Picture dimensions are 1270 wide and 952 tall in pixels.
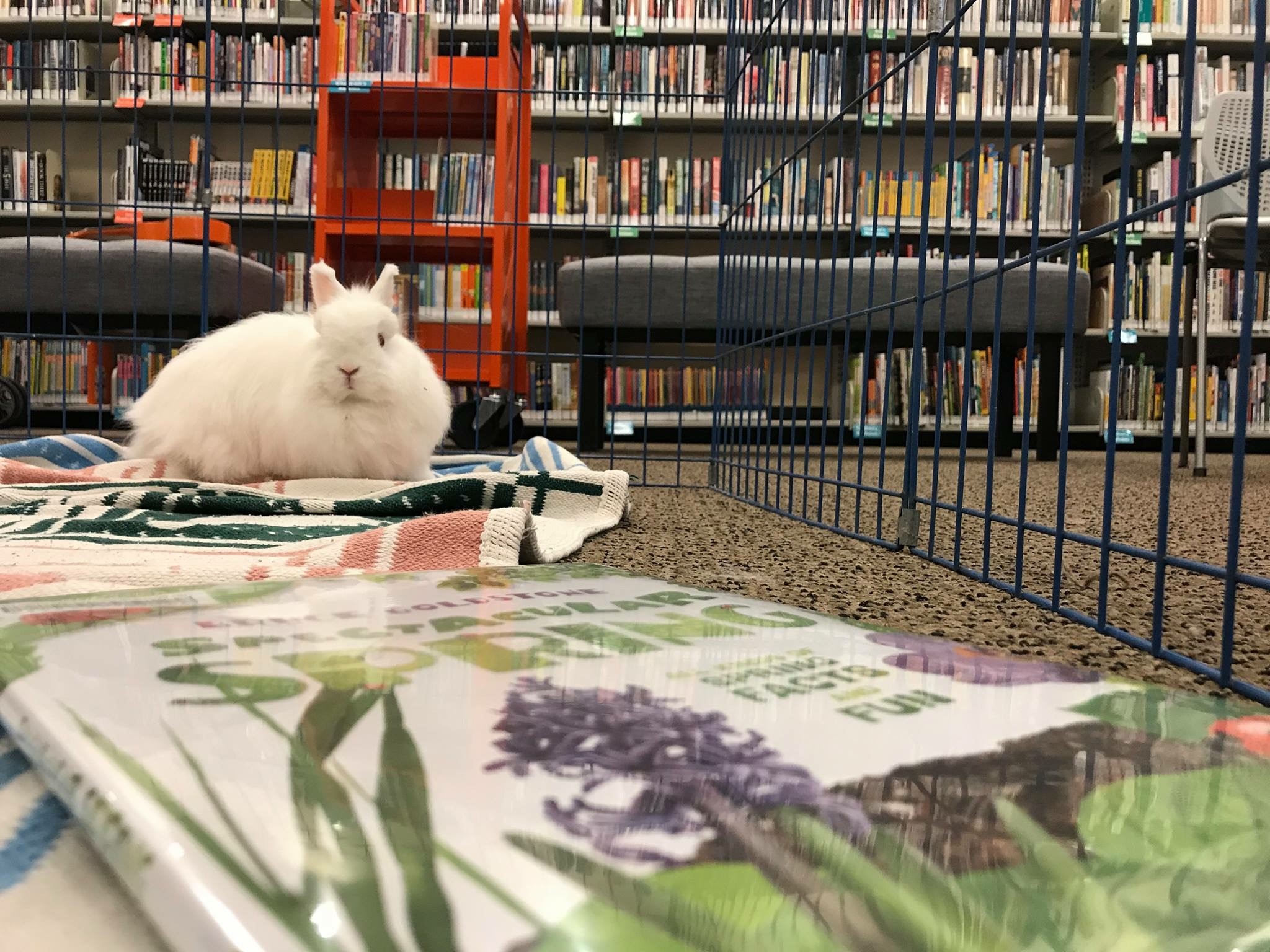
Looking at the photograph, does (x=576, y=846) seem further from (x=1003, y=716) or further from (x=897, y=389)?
(x=897, y=389)

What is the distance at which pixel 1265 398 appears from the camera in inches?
162

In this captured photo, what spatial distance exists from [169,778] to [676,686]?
241 millimetres

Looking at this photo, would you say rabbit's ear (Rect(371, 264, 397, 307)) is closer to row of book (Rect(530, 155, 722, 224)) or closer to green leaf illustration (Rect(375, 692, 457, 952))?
green leaf illustration (Rect(375, 692, 457, 952))

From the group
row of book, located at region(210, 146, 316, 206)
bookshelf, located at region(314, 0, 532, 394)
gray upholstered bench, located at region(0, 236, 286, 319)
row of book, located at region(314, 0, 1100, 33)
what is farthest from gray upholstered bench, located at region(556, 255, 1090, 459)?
row of book, located at region(210, 146, 316, 206)

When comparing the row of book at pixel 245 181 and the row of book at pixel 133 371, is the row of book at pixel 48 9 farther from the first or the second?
the row of book at pixel 133 371

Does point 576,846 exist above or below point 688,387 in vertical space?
below

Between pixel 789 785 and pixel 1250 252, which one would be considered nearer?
pixel 789 785

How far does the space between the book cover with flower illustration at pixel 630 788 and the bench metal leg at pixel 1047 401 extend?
11.0ft

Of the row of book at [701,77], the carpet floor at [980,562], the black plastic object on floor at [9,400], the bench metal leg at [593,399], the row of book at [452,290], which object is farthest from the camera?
the row of book at [701,77]

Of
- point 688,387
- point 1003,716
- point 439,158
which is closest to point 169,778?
point 1003,716

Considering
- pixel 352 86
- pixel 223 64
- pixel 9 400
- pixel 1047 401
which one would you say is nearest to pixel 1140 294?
pixel 1047 401

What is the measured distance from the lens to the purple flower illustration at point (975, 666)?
0.54m

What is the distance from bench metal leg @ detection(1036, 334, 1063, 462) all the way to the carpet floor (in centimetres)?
141

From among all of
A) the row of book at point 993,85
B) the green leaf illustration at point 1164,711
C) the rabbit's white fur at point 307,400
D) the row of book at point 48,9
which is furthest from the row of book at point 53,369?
the green leaf illustration at point 1164,711
